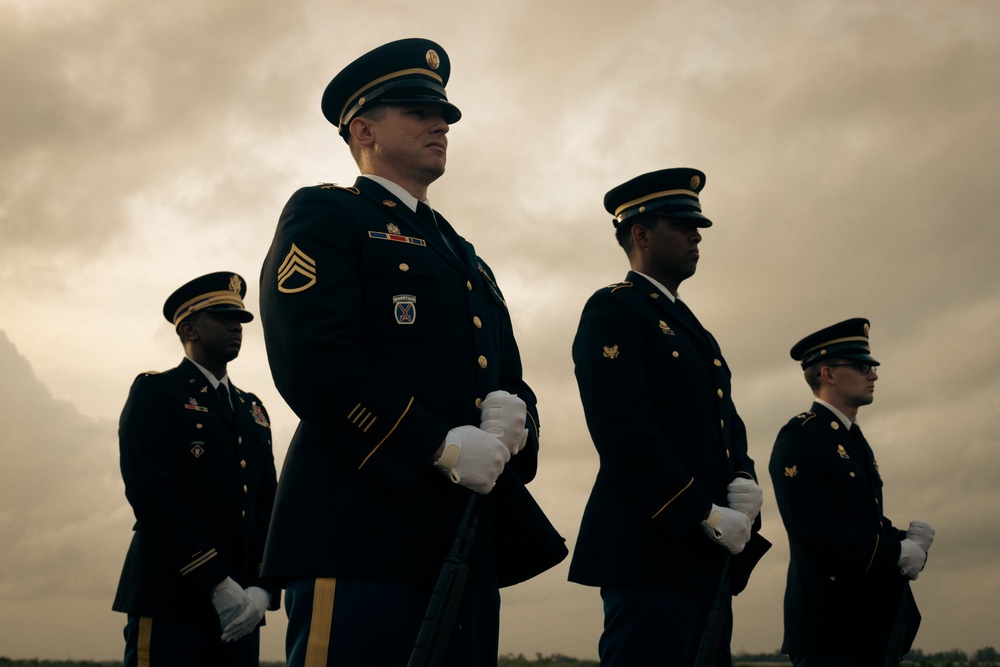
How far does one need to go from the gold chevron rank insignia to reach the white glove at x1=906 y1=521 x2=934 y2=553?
6.17 meters

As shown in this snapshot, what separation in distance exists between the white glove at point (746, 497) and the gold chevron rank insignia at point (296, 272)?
2855 mm

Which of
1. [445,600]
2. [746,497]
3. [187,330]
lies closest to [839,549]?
[746,497]

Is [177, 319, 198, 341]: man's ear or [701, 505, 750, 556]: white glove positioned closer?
[701, 505, 750, 556]: white glove

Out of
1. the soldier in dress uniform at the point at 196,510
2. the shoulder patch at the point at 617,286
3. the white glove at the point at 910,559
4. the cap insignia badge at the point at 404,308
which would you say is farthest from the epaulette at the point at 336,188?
the white glove at the point at 910,559

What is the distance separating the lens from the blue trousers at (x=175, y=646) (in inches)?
268

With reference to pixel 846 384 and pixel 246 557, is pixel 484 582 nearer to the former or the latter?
pixel 246 557

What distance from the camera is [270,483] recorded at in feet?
25.9

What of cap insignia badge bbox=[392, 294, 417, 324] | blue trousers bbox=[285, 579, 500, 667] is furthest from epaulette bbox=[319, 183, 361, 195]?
blue trousers bbox=[285, 579, 500, 667]

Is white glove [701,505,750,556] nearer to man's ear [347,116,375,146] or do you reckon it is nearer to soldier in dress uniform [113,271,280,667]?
man's ear [347,116,375,146]

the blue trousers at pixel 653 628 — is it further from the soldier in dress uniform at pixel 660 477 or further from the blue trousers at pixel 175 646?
the blue trousers at pixel 175 646

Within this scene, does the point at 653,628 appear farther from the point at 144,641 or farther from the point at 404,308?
the point at 144,641

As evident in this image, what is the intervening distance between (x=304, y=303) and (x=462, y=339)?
0.63 m

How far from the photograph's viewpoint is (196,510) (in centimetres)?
711

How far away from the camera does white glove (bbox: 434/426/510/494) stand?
372 cm
